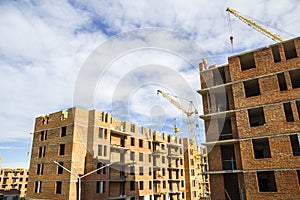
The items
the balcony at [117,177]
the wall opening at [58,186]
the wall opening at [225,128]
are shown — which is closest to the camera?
the wall opening at [225,128]

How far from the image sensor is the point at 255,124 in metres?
23.9

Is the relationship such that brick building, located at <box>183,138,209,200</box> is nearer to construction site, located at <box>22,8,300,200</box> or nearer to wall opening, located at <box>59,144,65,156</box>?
construction site, located at <box>22,8,300,200</box>

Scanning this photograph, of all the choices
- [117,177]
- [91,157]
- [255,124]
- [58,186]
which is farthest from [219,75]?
[58,186]

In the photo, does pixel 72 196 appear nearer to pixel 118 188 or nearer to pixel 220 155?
pixel 118 188

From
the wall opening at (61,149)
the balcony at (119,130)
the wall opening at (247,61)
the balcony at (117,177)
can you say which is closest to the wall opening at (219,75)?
the wall opening at (247,61)

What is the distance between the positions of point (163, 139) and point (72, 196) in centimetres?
2561

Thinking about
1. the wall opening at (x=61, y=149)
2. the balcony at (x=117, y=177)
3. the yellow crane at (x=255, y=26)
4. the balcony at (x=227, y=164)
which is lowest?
the balcony at (x=117, y=177)

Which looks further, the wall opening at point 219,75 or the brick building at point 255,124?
the wall opening at point 219,75

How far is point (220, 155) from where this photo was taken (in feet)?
77.6

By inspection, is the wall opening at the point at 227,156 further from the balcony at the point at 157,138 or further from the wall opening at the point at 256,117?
the balcony at the point at 157,138

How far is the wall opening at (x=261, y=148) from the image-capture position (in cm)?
2228

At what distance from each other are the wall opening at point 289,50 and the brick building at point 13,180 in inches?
3195

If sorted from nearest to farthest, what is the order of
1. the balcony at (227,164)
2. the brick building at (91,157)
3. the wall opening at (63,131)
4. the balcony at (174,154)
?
the balcony at (227,164)
the brick building at (91,157)
the wall opening at (63,131)
the balcony at (174,154)

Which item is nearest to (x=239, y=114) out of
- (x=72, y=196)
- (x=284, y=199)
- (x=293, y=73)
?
(x=293, y=73)
